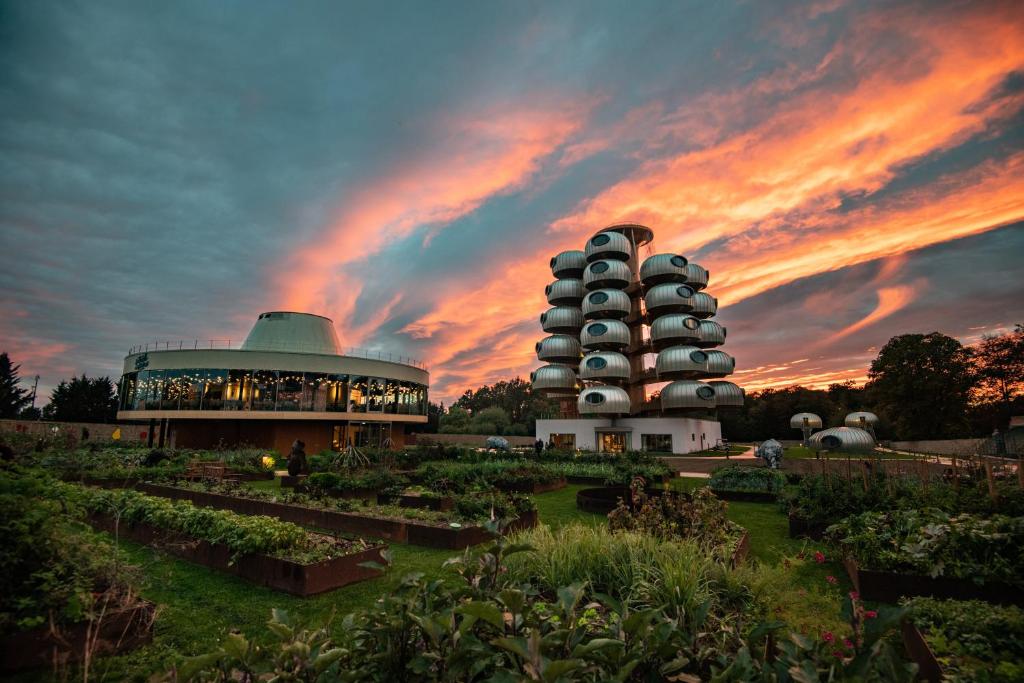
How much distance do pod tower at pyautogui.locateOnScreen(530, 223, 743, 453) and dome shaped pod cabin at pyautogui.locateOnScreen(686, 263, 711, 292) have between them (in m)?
0.15

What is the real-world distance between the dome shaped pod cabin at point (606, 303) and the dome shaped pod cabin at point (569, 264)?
701 centimetres

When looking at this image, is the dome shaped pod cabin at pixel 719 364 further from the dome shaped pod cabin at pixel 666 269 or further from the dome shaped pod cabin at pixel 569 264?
the dome shaped pod cabin at pixel 569 264

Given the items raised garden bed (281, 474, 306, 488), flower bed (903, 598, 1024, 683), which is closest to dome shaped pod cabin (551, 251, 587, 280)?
raised garden bed (281, 474, 306, 488)

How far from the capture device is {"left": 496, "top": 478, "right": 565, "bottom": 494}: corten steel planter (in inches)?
709

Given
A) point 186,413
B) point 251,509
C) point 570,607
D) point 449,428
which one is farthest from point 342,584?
point 449,428

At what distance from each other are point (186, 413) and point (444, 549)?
4098 centimetres

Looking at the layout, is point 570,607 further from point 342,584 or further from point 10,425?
point 10,425

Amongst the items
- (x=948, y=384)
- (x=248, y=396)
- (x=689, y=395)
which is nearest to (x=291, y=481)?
(x=248, y=396)

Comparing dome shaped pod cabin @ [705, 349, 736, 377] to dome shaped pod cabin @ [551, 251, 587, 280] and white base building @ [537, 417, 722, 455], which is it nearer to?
white base building @ [537, 417, 722, 455]

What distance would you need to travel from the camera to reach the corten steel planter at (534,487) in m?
18.0

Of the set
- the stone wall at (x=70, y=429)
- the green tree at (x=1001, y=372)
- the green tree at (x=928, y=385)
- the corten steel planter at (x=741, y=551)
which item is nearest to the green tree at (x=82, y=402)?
the stone wall at (x=70, y=429)

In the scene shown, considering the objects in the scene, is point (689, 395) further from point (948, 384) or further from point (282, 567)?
point (282, 567)

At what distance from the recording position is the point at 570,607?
8.47 feet

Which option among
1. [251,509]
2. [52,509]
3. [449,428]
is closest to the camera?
[52,509]
